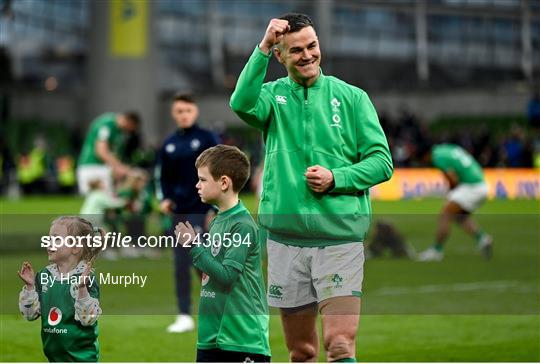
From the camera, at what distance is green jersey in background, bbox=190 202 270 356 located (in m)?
6.46

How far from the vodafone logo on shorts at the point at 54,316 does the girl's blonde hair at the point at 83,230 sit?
28 centimetres

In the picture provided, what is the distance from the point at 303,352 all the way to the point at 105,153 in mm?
13011

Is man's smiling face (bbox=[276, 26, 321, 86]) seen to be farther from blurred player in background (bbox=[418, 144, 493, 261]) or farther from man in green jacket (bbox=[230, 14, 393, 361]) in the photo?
blurred player in background (bbox=[418, 144, 493, 261])

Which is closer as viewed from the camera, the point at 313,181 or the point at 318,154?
the point at 313,181

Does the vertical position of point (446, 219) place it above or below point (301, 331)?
below

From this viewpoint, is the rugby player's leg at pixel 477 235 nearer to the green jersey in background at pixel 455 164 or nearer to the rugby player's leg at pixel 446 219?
the rugby player's leg at pixel 446 219

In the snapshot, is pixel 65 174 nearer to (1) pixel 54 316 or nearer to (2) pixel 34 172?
(2) pixel 34 172

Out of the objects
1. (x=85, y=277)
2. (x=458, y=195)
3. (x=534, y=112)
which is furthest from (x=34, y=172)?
(x=85, y=277)

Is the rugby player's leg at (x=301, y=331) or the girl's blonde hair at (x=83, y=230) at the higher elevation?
the girl's blonde hair at (x=83, y=230)

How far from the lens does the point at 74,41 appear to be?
54812mm

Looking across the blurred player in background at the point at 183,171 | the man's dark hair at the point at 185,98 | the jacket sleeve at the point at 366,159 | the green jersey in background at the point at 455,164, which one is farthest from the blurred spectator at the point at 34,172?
the jacket sleeve at the point at 366,159

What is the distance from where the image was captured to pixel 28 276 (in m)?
6.30

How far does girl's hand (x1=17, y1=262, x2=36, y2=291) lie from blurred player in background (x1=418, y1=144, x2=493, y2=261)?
44.4 ft

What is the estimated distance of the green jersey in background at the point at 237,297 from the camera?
6.46 metres
